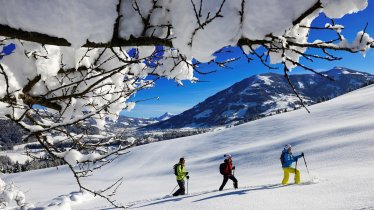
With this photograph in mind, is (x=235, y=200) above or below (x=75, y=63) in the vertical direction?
below

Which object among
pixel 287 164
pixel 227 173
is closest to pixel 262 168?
pixel 227 173

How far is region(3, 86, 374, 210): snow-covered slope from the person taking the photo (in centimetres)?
923

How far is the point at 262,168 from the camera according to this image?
31656 mm

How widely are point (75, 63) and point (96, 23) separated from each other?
1357 millimetres

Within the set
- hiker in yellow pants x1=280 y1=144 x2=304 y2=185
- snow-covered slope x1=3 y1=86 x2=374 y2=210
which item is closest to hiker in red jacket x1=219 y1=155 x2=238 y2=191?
snow-covered slope x1=3 y1=86 x2=374 y2=210

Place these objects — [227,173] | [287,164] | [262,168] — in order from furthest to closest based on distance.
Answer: [262,168], [227,173], [287,164]

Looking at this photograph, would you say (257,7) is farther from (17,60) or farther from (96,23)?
(17,60)

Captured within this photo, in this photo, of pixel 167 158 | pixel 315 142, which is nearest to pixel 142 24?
pixel 315 142

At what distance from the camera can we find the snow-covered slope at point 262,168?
923 cm

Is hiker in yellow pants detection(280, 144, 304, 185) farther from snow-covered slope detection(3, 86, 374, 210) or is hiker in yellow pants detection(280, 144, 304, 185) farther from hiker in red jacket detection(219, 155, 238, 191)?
hiker in red jacket detection(219, 155, 238, 191)

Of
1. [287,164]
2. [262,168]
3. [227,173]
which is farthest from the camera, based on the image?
[262,168]

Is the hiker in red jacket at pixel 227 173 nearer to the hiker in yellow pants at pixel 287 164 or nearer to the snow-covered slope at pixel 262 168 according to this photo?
the snow-covered slope at pixel 262 168

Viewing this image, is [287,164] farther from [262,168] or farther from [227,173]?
[262,168]

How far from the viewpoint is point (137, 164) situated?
6034cm
